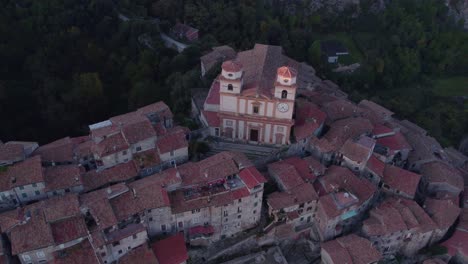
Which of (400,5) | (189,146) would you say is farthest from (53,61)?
(400,5)

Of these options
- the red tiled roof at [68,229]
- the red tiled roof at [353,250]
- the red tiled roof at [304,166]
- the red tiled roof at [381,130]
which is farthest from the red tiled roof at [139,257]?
the red tiled roof at [381,130]

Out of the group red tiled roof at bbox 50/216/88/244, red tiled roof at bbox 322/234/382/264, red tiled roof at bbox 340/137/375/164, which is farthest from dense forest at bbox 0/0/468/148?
red tiled roof at bbox 322/234/382/264

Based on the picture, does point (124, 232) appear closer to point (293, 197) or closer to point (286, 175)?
point (293, 197)

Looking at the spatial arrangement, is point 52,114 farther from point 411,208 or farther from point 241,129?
point 411,208

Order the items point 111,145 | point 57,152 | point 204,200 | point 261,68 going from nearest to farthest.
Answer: point 204,200 < point 111,145 < point 57,152 < point 261,68

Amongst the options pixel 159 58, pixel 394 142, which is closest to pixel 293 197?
pixel 394 142

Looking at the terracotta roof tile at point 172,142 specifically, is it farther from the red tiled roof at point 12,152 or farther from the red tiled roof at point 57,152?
the red tiled roof at point 12,152

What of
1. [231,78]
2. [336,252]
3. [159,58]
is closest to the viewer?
[336,252]
